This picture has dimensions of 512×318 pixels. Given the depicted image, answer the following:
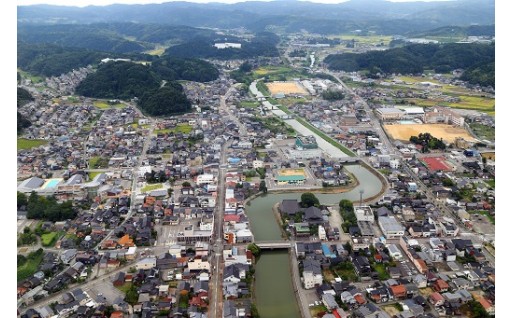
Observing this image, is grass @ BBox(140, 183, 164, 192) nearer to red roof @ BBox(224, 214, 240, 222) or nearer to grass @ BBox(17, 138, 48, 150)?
red roof @ BBox(224, 214, 240, 222)

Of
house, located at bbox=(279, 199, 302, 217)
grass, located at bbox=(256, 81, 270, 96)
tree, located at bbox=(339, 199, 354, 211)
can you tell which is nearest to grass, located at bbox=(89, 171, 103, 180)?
house, located at bbox=(279, 199, 302, 217)

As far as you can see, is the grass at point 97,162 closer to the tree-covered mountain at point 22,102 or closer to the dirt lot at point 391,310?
the tree-covered mountain at point 22,102

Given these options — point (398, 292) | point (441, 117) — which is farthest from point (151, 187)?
point (441, 117)

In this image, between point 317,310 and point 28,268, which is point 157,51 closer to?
point 28,268

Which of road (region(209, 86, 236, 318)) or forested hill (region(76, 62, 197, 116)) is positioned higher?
forested hill (region(76, 62, 197, 116))

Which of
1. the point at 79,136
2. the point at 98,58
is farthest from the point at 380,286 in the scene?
the point at 98,58
